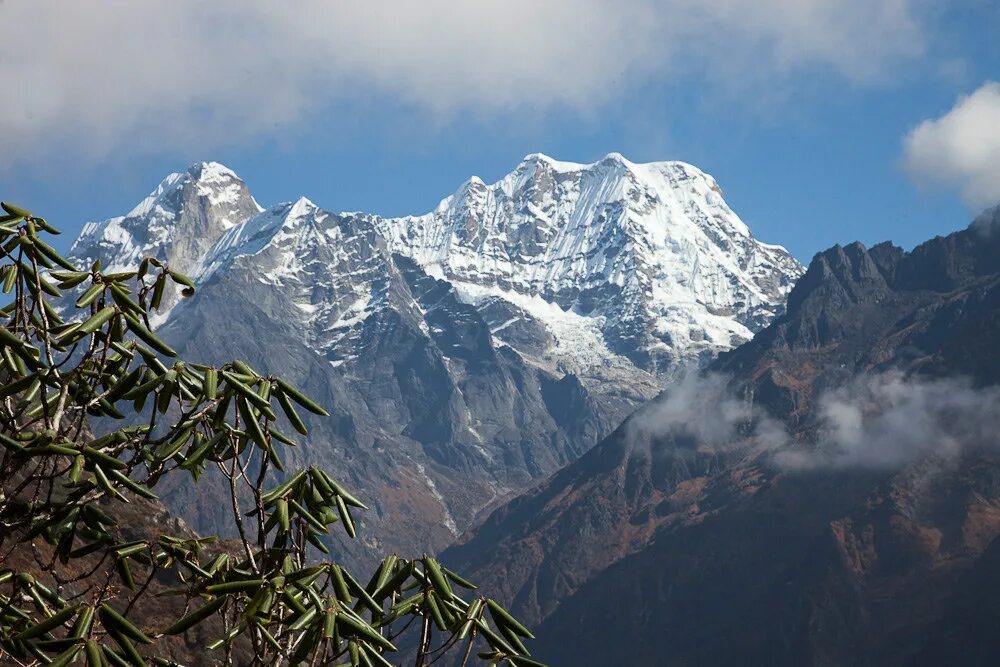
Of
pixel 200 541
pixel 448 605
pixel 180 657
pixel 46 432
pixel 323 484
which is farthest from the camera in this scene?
pixel 180 657

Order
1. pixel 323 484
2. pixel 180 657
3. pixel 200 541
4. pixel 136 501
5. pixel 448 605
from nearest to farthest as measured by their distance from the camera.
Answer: pixel 448 605
pixel 323 484
pixel 200 541
pixel 180 657
pixel 136 501

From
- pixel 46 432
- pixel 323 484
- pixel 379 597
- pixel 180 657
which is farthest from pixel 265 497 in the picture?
pixel 180 657

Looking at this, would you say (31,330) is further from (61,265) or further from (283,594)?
(283,594)

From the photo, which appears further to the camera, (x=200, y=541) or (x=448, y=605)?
(x=200, y=541)

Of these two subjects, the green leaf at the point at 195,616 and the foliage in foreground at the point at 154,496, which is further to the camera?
the foliage in foreground at the point at 154,496

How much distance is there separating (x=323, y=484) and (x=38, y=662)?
348 cm

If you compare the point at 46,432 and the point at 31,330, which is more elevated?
the point at 31,330

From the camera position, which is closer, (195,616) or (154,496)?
(195,616)

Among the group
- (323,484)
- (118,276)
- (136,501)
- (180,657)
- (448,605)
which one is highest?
(136,501)

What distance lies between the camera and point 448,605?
13055 mm

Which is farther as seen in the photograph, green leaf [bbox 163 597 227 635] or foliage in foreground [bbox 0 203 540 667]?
foliage in foreground [bbox 0 203 540 667]

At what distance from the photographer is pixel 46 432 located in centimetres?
1221

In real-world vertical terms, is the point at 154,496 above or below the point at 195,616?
above

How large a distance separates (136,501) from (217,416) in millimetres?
86483
